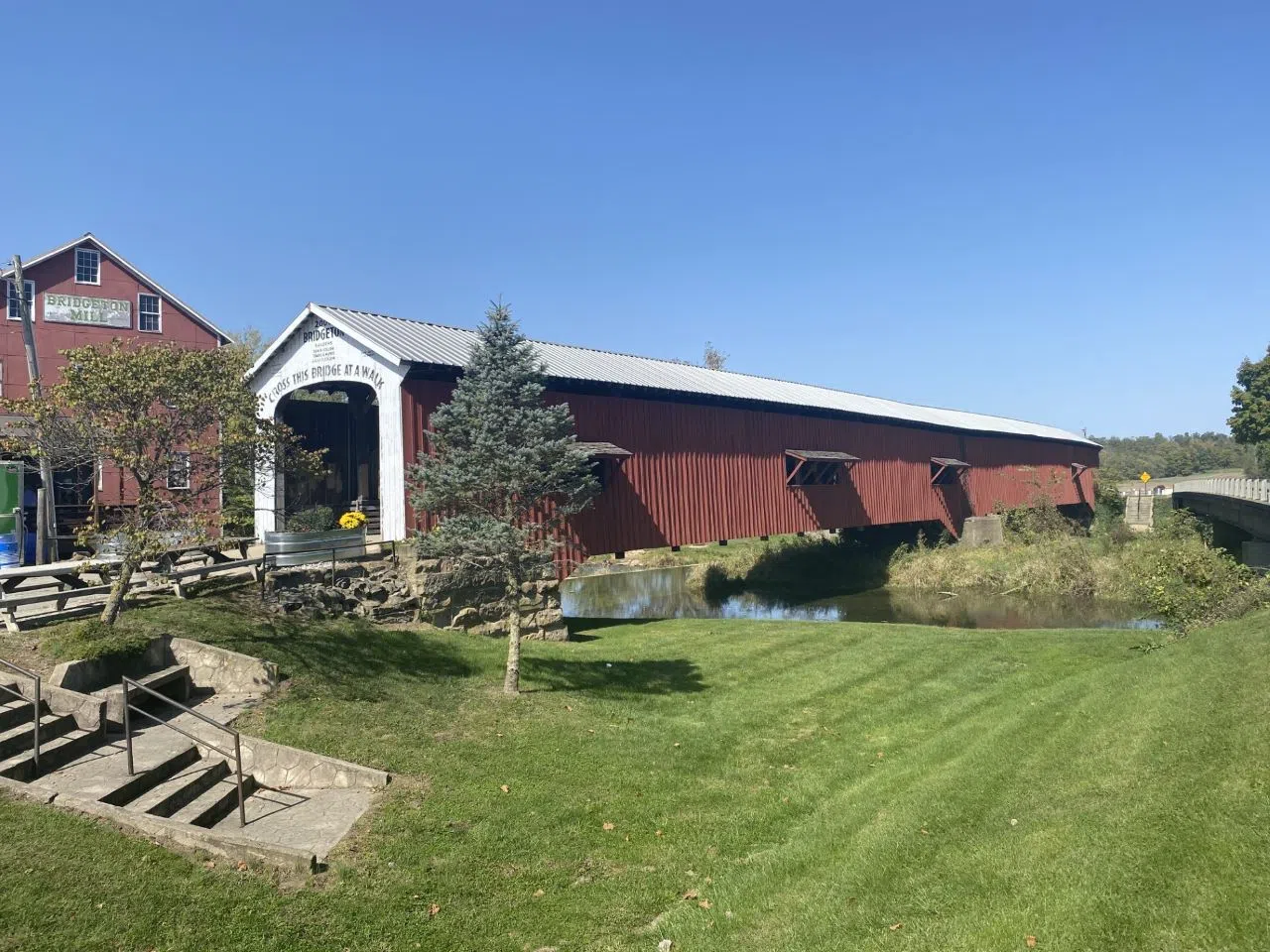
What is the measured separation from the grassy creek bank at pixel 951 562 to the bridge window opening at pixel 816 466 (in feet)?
18.1

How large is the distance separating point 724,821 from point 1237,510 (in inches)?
1465

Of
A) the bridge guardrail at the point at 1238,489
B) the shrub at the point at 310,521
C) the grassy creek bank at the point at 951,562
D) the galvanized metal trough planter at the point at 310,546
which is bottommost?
the grassy creek bank at the point at 951,562

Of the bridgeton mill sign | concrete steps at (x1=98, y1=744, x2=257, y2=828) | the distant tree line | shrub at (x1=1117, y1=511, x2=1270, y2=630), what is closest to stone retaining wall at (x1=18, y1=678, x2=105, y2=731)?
concrete steps at (x1=98, y1=744, x2=257, y2=828)

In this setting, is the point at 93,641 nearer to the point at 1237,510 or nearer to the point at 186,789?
the point at 186,789

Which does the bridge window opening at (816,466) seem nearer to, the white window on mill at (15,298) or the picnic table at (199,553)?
the picnic table at (199,553)

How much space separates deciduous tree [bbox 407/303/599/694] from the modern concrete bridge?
30028mm

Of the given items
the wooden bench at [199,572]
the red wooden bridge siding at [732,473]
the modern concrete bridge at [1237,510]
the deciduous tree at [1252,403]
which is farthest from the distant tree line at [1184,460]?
the wooden bench at [199,572]

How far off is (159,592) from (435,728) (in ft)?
22.1

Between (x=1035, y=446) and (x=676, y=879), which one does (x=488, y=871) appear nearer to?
(x=676, y=879)

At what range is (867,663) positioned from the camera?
1528 centimetres

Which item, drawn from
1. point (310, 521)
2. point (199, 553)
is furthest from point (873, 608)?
point (199, 553)

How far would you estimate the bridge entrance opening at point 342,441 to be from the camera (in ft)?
72.6

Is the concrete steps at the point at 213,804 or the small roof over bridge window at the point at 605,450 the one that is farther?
the small roof over bridge window at the point at 605,450

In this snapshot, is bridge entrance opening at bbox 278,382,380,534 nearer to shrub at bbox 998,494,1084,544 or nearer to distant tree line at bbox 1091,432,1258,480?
shrub at bbox 998,494,1084,544
